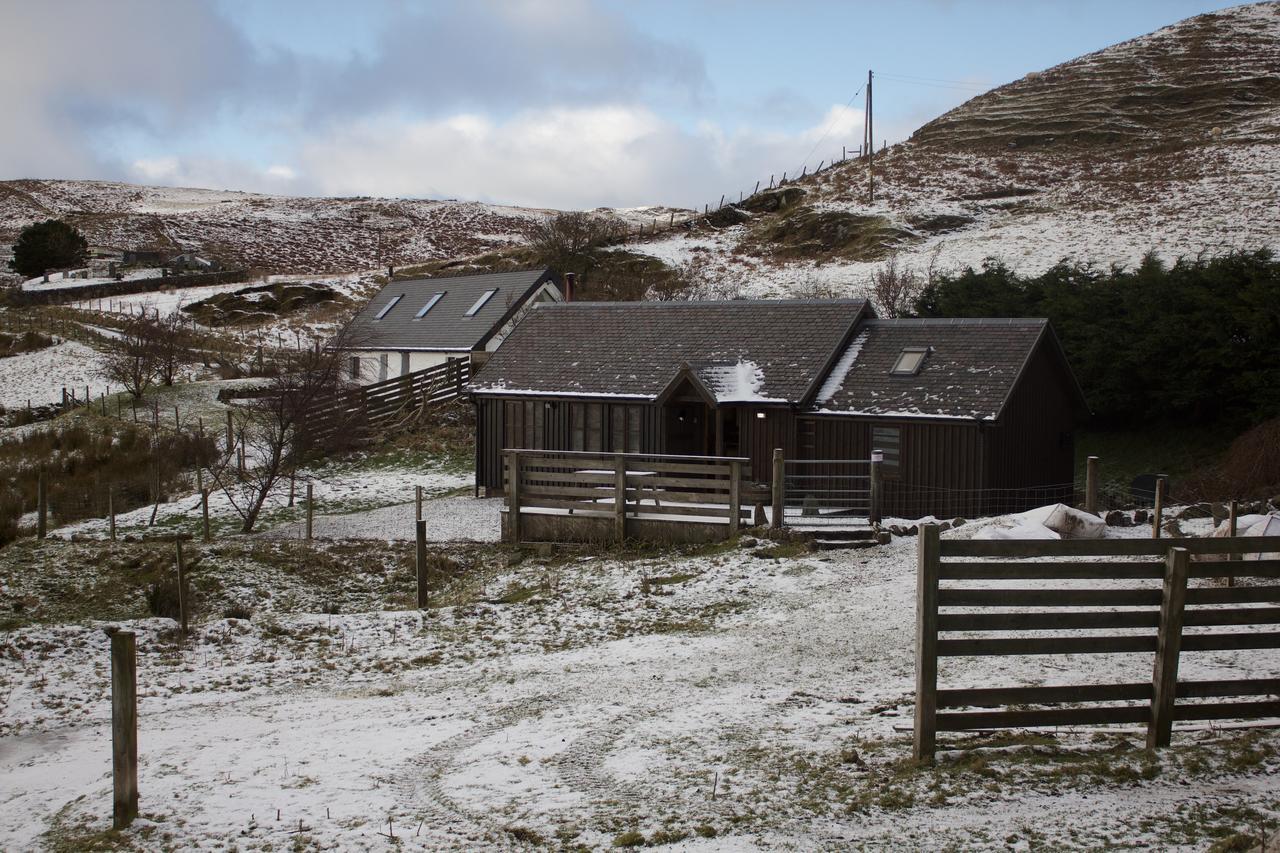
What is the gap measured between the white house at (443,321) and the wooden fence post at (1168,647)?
3045 centimetres

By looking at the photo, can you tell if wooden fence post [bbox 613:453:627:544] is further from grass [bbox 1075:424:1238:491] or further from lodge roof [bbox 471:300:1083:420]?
grass [bbox 1075:424:1238:491]

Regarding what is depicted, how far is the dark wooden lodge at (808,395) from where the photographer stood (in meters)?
21.2

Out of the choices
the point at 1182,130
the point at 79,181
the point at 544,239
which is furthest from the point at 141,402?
the point at 79,181

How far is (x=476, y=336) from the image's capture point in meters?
37.0

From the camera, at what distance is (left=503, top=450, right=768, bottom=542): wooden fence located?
18453 millimetres

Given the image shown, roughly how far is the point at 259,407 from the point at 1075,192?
2044 inches

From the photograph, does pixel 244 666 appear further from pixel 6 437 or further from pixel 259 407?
pixel 6 437

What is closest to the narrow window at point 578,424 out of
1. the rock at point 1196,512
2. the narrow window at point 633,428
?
the narrow window at point 633,428

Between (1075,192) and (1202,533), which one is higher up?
(1075,192)

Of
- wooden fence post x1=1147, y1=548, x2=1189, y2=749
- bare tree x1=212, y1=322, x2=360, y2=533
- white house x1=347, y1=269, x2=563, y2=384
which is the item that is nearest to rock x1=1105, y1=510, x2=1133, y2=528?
wooden fence post x1=1147, y1=548, x2=1189, y2=749

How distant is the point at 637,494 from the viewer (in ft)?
62.2

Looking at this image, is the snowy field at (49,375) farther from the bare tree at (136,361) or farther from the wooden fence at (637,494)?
the wooden fence at (637,494)

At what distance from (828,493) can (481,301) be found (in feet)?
67.3

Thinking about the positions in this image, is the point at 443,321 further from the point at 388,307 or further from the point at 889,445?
the point at 889,445
